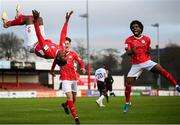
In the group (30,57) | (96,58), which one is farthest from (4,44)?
(96,58)

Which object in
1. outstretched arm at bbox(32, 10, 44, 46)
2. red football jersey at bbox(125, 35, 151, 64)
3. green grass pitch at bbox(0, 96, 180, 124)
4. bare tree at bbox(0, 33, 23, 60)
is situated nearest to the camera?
outstretched arm at bbox(32, 10, 44, 46)

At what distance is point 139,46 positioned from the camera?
15719mm

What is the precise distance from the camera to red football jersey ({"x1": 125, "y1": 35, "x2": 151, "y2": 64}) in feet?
51.5

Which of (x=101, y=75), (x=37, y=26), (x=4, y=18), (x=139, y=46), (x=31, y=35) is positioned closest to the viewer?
(x=37, y=26)

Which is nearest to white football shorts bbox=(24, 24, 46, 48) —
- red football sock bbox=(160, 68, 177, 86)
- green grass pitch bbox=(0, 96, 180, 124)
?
green grass pitch bbox=(0, 96, 180, 124)

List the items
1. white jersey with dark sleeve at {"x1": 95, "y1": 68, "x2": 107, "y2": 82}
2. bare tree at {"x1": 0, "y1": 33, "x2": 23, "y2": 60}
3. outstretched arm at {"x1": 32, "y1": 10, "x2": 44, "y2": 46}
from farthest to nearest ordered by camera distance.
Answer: bare tree at {"x1": 0, "y1": 33, "x2": 23, "y2": 60} < white jersey with dark sleeve at {"x1": 95, "y1": 68, "x2": 107, "y2": 82} < outstretched arm at {"x1": 32, "y1": 10, "x2": 44, "y2": 46}

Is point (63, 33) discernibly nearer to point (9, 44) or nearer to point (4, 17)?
point (4, 17)

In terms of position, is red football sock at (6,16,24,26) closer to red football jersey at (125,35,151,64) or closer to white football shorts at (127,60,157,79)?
red football jersey at (125,35,151,64)

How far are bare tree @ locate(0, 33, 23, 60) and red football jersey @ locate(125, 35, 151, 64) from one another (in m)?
64.3

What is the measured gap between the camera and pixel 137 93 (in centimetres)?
6575

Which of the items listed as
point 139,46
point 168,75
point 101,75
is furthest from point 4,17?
point 101,75

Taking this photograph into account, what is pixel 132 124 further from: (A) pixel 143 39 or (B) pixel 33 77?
(B) pixel 33 77

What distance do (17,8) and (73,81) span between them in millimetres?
2799

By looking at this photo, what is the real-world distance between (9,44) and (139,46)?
68998 millimetres
